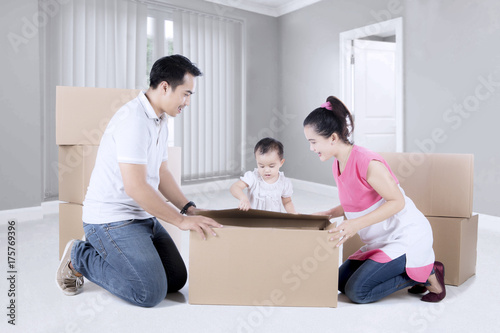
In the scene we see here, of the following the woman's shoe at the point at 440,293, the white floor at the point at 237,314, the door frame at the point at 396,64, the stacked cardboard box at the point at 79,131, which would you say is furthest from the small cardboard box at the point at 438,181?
the door frame at the point at 396,64

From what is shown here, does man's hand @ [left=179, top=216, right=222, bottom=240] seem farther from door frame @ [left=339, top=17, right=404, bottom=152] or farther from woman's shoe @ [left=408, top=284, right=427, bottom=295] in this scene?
door frame @ [left=339, top=17, right=404, bottom=152]

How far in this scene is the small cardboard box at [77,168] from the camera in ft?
6.90

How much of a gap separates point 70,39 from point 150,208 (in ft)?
9.18

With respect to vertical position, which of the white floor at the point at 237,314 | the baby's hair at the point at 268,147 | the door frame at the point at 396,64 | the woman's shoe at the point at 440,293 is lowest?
the white floor at the point at 237,314

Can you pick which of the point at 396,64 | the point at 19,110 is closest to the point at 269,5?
the point at 396,64

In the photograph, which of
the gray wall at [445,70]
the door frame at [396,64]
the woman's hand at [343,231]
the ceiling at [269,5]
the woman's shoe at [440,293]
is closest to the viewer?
the woman's hand at [343,231]

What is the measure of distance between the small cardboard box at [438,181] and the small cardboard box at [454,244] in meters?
0.04

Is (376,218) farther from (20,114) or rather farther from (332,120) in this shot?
(20,114)

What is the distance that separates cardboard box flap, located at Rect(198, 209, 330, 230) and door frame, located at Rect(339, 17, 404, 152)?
2573mm

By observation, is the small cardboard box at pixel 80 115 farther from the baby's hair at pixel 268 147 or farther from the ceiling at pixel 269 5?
the ceiling at pixel 269 5

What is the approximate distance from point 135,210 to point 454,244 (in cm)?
143

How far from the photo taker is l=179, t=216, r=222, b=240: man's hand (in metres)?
1.51

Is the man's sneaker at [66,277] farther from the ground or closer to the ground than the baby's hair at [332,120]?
closer to the ground

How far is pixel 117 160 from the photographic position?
5.37 ft
